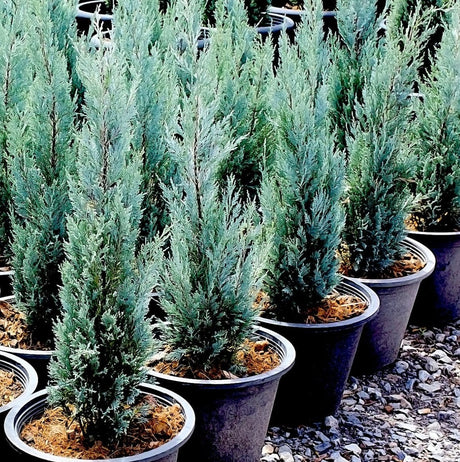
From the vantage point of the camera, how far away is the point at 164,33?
17.4 ft

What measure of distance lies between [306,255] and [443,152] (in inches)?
65.8

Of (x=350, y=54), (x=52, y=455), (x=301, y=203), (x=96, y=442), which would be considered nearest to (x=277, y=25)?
(x=350, y=54)

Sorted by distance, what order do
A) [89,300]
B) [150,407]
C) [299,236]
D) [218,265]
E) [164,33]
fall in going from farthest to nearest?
[164,33]
[299,236]
[218,265]
[150,407]
[89,300]

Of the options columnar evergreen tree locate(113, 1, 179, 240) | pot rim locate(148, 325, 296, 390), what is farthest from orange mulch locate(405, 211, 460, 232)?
pot rim locate(148, 325, 296, 390)

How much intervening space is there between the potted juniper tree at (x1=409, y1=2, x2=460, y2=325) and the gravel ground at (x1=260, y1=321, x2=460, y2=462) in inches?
13.2

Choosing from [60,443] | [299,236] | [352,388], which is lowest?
[352,388]

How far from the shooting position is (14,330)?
12.6 feet

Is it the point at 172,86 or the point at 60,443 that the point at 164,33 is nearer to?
the point at 172,86

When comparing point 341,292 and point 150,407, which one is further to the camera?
point 341,292

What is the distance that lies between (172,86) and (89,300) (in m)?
1.91

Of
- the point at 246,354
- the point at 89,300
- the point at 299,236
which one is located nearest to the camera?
the point at 89,300

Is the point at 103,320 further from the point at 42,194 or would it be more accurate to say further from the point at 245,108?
the point at 245,108

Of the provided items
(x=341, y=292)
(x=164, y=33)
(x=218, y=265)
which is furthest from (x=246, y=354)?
(x=164, y=33)

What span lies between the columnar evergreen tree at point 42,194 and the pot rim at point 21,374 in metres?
0.30
